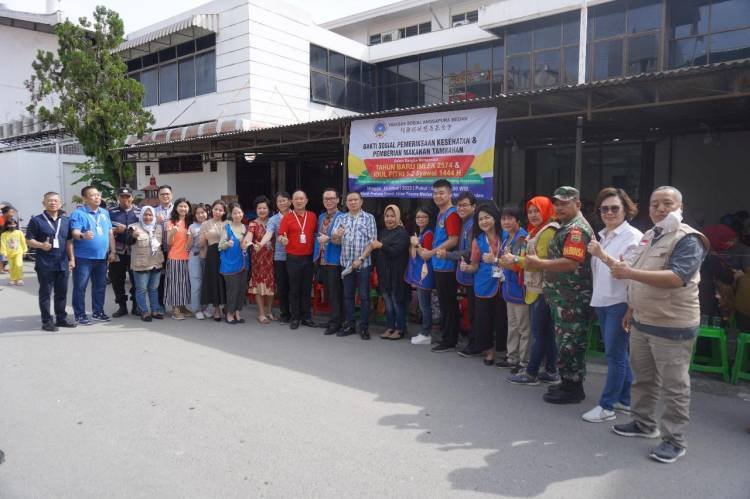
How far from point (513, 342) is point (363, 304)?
6.84 ft

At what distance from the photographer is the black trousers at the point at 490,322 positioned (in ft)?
17.8

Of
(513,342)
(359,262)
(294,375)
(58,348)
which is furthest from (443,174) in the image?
(58,348)

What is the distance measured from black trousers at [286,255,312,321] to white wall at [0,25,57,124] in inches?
988

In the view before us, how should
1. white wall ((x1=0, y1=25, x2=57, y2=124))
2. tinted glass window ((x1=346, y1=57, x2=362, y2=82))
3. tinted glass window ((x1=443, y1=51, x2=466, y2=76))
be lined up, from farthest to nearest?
1. white wall ((x1=0, y1=25, x2=57, y2=124))
2. tinted glass window ((x1=346, y1=57, x2=362, y2=82))
3. tinted glass window ((x1=443, y1=51, x2=466, y2=76))

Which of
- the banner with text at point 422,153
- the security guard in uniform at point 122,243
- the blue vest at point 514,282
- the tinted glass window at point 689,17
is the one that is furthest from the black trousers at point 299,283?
the tinted glass window at point 689,17

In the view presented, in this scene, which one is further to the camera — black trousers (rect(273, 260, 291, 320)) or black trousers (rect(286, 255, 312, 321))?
black trousers (rect(273, 260, 291, 320))

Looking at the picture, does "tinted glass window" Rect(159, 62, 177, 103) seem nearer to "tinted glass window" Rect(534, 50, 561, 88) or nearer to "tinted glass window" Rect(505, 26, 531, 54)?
"tinted glass window" Rect(505, 26, 531, 54)

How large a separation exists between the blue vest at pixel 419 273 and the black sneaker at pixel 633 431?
280 centimetres

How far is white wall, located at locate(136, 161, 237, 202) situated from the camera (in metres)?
15.4

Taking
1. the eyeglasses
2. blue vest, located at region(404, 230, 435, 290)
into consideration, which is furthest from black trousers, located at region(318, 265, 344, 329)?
the eyeglasses

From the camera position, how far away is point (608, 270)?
386cm

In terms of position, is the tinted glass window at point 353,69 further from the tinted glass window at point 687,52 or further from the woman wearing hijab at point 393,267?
the woman wearing hijab at point 393,267

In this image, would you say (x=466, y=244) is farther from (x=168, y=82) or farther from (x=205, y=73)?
(x=168, y=82)

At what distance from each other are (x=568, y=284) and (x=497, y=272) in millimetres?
1139
